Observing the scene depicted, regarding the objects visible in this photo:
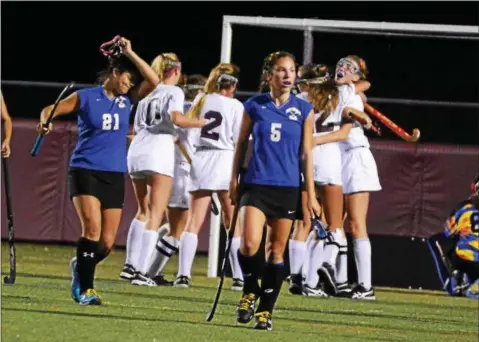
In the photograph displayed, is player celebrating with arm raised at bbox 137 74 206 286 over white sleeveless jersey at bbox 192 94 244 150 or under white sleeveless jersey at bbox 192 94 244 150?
under

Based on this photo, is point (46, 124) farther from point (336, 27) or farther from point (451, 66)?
point (451, 66)

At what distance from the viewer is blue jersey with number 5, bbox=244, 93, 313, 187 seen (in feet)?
37.8

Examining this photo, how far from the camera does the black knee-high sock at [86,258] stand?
12336 millimetres

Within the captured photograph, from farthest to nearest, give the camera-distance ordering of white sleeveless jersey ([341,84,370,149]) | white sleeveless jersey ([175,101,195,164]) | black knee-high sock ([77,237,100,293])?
white sleeveless jersey ([175,101,195,164]) < white sleeveless jersey ([341,84,370,149]) < black knee-high sock ([77,237,100,293])

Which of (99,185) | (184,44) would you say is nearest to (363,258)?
(99,185)

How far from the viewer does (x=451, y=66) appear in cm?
2891

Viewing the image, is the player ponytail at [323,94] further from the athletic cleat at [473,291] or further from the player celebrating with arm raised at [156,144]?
the athletic cleat at [473,291]

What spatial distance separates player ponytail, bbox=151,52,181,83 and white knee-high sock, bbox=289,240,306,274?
1901 millimetres

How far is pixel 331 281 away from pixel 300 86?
1.75 meters

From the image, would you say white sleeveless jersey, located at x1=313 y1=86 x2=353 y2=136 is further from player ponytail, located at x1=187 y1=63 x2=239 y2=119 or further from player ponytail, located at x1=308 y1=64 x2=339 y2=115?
player ponytail, located at x1=187 y1=63 x2=239 y2=119

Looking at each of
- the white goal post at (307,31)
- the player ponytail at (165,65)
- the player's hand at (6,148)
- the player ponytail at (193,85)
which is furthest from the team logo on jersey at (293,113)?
the white goal post at (307,31)

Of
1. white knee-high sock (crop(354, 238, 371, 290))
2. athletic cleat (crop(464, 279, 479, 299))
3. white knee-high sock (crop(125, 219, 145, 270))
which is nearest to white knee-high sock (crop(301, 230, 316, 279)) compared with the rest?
white knee-high sock (crop(354, 238, 371, 290))

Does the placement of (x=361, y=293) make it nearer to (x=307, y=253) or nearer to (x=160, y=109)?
(x=307, y=253)

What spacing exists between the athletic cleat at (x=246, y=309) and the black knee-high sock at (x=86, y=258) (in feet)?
4.21
